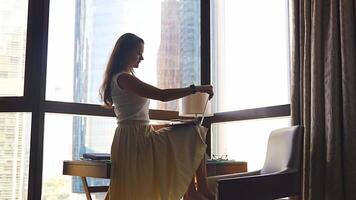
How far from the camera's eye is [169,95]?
2.49 metres

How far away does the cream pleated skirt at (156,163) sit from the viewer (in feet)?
7.75

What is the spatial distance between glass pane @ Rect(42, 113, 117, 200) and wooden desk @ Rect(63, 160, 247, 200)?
312 mm

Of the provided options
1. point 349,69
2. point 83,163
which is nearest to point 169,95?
point 83,163

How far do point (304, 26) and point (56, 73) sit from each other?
2.06 m

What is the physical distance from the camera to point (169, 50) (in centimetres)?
431

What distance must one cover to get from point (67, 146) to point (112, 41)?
104cm

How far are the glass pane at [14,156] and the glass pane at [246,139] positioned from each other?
6.03 ft

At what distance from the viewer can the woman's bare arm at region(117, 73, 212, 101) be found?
7.98 ft

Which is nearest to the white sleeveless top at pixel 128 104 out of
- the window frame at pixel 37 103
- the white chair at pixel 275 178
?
the white chair at pixel 275 178

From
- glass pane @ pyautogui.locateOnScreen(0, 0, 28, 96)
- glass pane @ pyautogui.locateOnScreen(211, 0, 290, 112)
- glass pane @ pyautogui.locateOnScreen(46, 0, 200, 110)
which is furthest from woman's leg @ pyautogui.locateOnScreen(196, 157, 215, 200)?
glass pane @ pyautogui.locateOnScreen(0, 0, 28, 96)

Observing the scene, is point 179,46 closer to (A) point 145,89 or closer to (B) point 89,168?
(A) point 145,89

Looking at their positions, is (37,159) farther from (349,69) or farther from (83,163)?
(349,69)

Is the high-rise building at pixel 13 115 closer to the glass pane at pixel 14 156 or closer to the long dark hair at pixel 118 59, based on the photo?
the glass pane at pixel 14 156

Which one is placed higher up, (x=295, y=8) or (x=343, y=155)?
(x=295, y=8)
